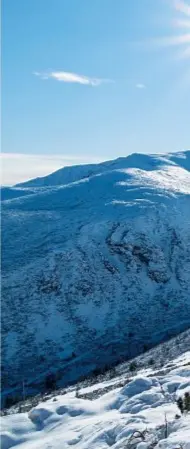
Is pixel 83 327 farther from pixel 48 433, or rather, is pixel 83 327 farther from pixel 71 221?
pixel 48 433

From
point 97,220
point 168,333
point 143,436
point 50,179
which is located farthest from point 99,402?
point 50,179

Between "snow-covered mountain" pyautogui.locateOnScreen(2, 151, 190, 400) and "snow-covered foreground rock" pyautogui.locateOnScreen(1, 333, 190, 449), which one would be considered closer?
"snow-covered foreground rock" pyautogui.locateOnScreen(1, 333, 190, 449)

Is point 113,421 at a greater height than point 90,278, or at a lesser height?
greater

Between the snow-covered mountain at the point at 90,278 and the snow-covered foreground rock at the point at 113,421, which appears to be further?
the snow-covered mountain at the point at 90,278

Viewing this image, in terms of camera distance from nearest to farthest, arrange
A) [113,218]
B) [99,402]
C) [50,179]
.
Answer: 1. [99,402]
2. [113,218]
3. [50,179]

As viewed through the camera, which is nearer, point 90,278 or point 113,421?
point 113,421
